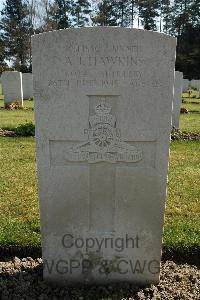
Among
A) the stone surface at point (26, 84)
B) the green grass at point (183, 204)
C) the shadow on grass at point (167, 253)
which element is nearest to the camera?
the shadow on grass at point (167, 253)

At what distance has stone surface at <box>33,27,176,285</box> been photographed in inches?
117

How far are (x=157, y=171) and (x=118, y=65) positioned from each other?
35.5 inches

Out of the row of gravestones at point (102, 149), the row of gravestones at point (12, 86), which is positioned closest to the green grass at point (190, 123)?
the row of gravestones at point (12, 86)

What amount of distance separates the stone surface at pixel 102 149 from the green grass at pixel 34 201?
728 millimetres

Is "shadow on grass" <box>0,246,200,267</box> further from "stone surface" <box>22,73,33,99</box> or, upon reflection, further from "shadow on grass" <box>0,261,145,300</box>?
"stone surface" <box>22,73,33,99</box>

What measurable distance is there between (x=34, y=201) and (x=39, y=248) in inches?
58.4

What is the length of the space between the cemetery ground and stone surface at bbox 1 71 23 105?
10581mm

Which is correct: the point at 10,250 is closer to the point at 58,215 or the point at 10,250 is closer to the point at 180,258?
the point at 58,215

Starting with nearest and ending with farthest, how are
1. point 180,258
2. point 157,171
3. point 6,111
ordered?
1. point 157,171
2. point 180,258
3. point 6,111

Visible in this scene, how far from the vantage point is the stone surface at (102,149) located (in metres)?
2.96

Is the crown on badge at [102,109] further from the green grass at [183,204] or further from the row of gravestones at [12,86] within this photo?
the row of gravestones at [12,86]

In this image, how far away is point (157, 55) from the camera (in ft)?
9.71

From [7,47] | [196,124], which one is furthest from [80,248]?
[7,47]

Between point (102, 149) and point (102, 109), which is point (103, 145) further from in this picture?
point (102, 109)
